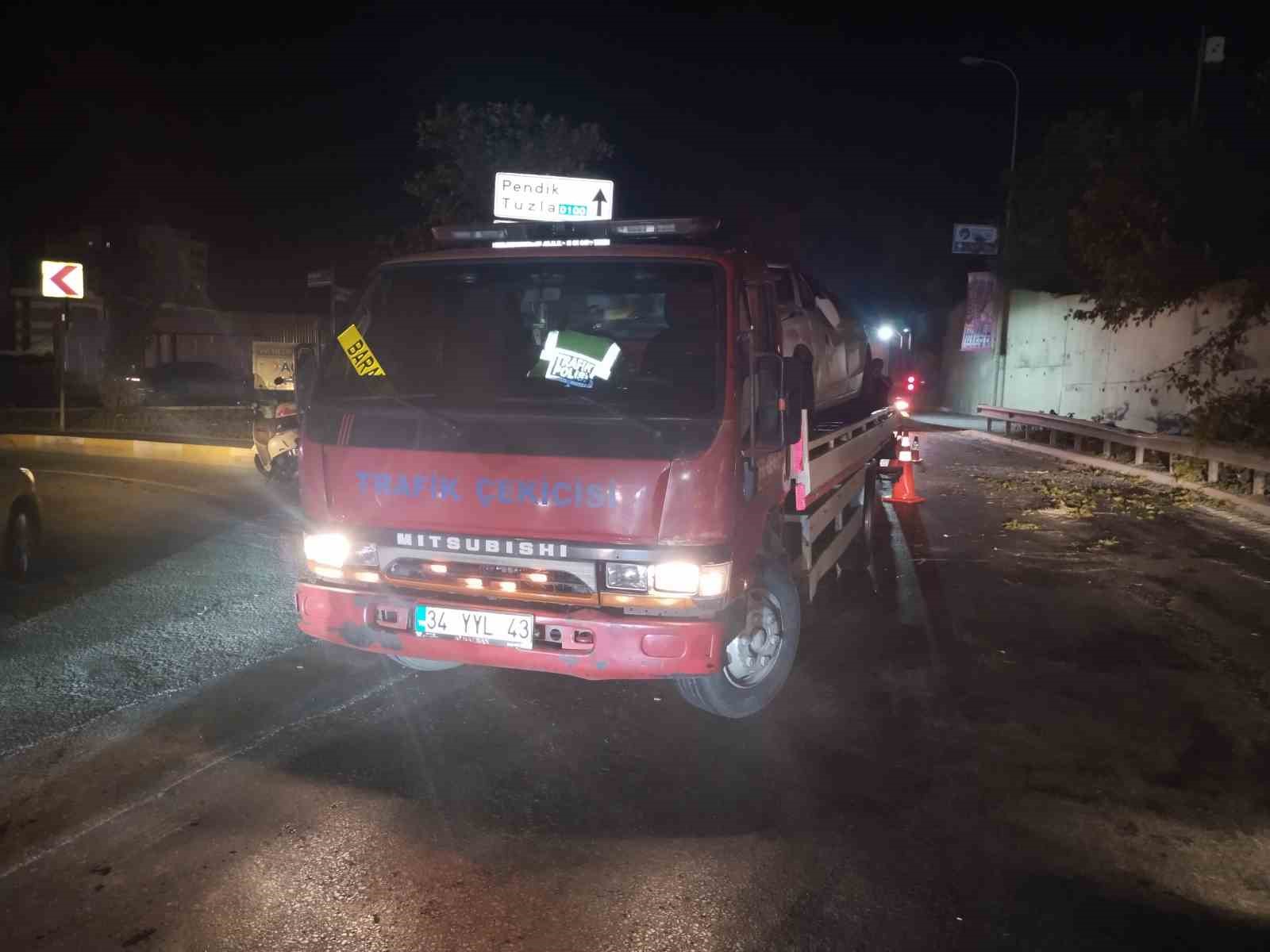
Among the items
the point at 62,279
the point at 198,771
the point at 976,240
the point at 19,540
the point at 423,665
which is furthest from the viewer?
the point at 976,240

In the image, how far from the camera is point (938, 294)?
42156 mm

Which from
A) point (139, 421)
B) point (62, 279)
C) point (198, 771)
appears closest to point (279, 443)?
point (62, 279)

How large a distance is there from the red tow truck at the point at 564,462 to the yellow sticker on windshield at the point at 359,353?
0.4 inches

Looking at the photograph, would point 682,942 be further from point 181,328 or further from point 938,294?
point 938,294

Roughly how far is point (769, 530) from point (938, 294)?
39.6m

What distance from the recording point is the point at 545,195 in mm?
14039

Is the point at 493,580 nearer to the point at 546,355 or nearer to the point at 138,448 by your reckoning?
the point at 546,355

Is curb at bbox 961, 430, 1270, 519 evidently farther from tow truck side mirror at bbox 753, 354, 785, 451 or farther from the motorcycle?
the motorcycle

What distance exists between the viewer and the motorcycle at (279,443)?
38.5 feet

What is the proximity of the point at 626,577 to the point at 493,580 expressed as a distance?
1.98ft

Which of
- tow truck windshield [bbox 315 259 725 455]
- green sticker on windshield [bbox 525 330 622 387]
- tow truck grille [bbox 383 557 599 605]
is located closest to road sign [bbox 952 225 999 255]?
tow truck windshield [bbox 315 259 725 455]

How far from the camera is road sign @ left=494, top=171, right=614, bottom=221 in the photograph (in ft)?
45.5

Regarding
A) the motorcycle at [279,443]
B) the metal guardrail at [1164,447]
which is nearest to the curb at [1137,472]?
the metal guardrail at [1164,447]

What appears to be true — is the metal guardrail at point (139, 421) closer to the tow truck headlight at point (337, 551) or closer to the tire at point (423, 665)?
the tire at point (423, 665)
